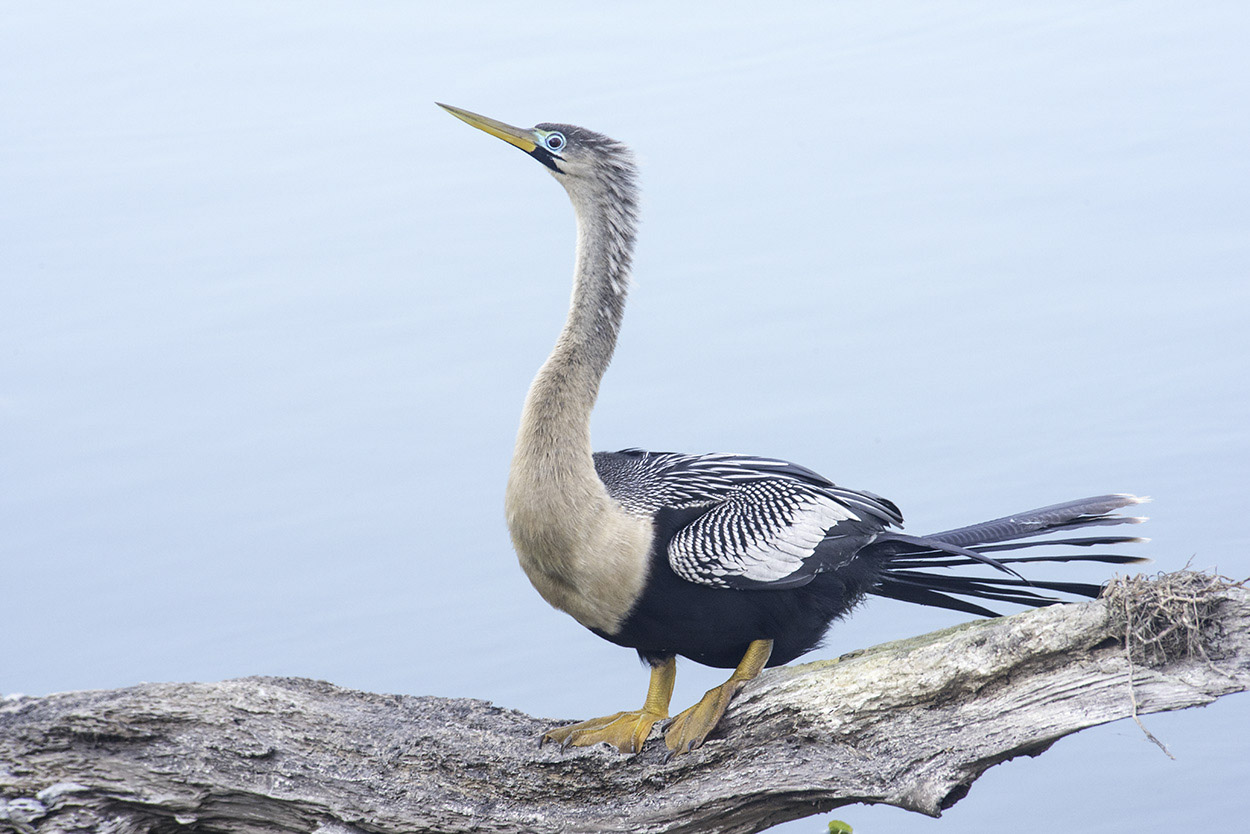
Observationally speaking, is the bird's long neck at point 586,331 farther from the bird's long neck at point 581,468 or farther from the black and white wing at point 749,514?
the black and white wing at point 749,514

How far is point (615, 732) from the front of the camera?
298cm

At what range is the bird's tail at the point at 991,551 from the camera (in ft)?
9.93

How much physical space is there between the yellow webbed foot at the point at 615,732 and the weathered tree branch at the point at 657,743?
0.15ft

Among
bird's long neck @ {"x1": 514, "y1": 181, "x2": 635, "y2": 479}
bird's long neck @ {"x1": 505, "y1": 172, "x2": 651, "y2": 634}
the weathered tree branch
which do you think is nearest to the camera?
the weathered tree branch

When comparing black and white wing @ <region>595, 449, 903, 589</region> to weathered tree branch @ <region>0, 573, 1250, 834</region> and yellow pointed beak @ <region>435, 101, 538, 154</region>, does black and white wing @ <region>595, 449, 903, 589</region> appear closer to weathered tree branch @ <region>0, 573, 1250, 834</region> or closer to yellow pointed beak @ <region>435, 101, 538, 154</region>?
weathered tree branch @ <region>0, 573, 1250, 834</region>

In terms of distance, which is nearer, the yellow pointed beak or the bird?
the bird

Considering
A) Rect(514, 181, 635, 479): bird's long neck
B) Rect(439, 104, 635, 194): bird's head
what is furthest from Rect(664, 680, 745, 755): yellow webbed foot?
Rect(439, 104, 635, 194): bird's head

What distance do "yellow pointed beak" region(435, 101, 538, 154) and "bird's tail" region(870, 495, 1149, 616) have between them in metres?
1.37

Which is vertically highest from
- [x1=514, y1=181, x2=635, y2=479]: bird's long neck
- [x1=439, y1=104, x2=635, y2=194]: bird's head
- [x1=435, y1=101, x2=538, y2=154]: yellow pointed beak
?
[x1=435, y1=101, x2=538, y2=154]: yellow pointed beak

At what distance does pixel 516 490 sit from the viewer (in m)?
2.88

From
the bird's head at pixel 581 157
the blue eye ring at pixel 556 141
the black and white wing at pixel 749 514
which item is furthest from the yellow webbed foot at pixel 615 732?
the blue eye ring at pixel 556 141

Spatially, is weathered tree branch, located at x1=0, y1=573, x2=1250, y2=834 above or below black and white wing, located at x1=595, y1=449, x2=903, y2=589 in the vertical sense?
below

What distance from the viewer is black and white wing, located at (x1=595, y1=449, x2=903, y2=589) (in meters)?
2.82

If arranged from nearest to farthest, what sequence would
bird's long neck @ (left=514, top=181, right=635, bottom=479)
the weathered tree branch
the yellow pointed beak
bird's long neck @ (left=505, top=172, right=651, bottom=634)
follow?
the weathered tree branch, bird's long neck @ (left=505, top=172, right=651, bottom=634), bird's long neck @ (left=514, top=181, right=635, bottom=479), the yellow pointed beak
